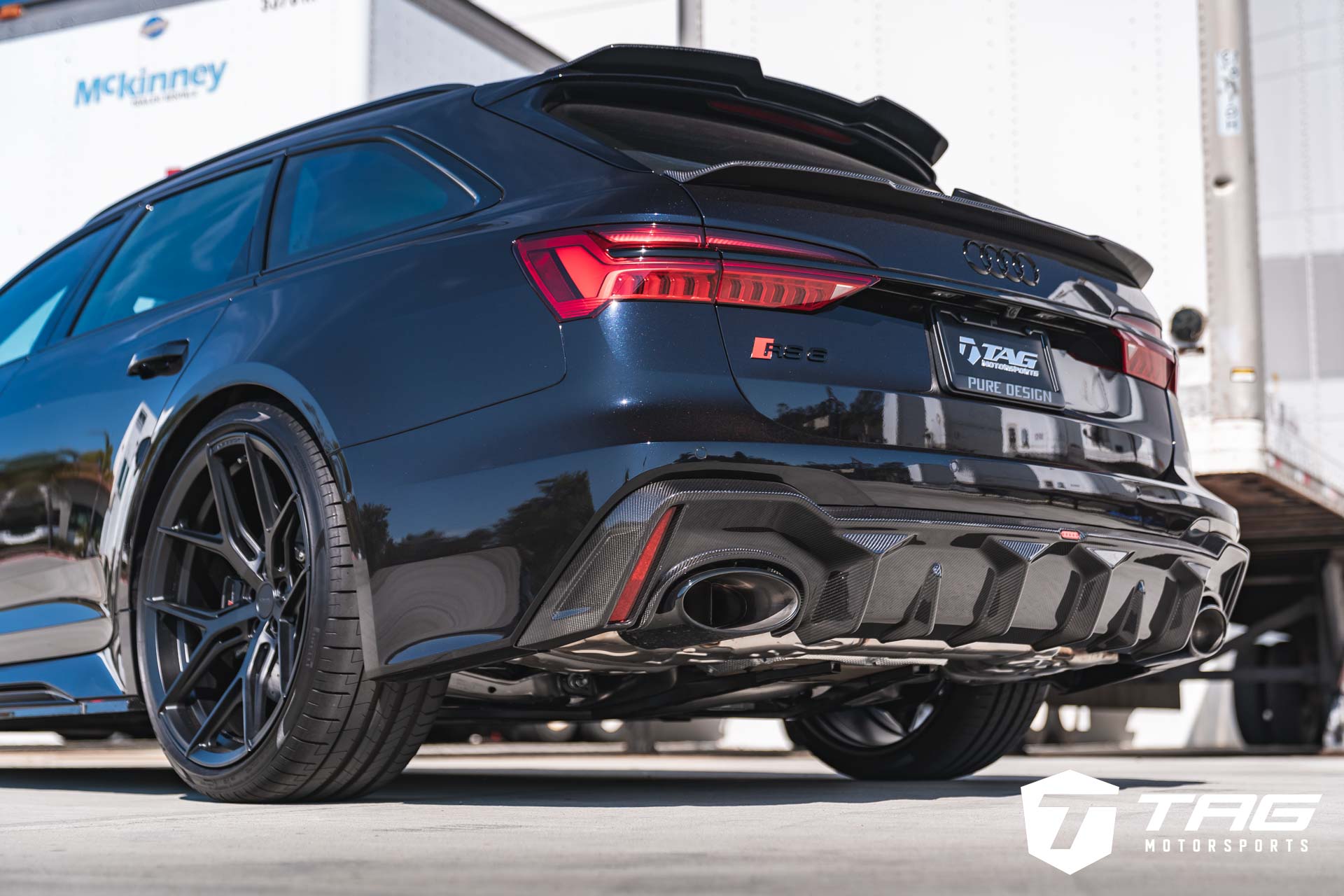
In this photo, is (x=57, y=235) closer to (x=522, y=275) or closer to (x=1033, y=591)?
(x=522, y=275)

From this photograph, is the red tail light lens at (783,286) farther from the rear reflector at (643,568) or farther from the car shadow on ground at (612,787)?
the car shadow on ground at (612,787)

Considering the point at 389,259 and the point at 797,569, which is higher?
the point at 389,259

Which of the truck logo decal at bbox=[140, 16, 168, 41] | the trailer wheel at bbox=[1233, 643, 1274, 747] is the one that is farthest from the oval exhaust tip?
the trailer wheel at bbox=[1233, 643, 1274, 747]

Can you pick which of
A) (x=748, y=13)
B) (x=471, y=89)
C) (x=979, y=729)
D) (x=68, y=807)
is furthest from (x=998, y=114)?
(x=68, y=807)

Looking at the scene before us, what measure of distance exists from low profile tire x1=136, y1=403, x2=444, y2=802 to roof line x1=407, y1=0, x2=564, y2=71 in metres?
5.09

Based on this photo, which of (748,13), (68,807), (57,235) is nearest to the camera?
(68,807)

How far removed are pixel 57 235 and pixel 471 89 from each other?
6154 millimetres

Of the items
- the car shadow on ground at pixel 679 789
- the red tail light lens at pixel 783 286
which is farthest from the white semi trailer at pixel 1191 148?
the red tail light lens at pixel 783 286

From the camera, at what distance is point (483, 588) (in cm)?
298

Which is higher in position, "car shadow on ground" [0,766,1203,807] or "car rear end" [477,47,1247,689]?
"car rear end" [477,47,1247,689]

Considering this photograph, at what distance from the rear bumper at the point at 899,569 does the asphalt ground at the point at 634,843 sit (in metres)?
0.39

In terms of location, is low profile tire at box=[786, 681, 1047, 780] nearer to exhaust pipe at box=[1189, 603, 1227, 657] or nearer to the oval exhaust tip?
exhaust pipe at box=[1189, 603, 1227, 657]

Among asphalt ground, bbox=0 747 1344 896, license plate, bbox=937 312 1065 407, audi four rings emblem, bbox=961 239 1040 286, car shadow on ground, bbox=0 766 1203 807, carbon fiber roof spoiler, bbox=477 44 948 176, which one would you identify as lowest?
car shadow on ground, bbox=0 766 1203 807

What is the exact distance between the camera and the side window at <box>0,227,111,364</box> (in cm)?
476
